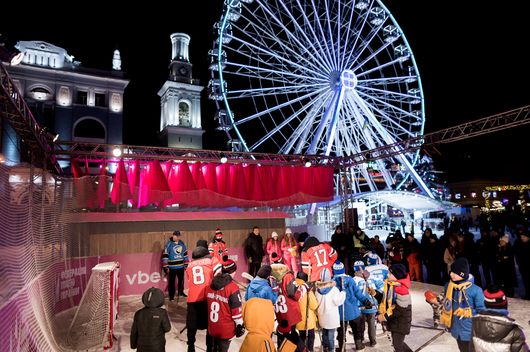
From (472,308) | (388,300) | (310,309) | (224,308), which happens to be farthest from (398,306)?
(224,308)

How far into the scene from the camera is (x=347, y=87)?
19.4m

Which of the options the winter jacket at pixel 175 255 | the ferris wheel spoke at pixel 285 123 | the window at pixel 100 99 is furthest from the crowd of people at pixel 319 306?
the window at pixel 100 99

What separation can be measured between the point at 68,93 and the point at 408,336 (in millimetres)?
40628

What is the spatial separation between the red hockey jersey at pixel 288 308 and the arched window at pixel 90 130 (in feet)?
129

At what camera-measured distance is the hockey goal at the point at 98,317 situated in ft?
20.1

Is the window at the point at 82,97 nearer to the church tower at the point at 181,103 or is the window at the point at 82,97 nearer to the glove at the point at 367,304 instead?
the church tower at the point at 181,103

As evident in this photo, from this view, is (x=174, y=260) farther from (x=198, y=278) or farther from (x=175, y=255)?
(x=198, y=278)

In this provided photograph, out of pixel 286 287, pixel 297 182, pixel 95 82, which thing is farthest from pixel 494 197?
pixel 286 287

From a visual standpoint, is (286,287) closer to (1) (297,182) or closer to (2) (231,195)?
(2) (231,195)

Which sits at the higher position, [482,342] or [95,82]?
[95,82]

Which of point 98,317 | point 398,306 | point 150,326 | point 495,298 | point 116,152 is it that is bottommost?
point 98,317

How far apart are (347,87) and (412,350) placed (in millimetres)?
15676

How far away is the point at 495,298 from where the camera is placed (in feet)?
12.9

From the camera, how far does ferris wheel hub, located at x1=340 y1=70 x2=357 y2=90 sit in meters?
19.2
